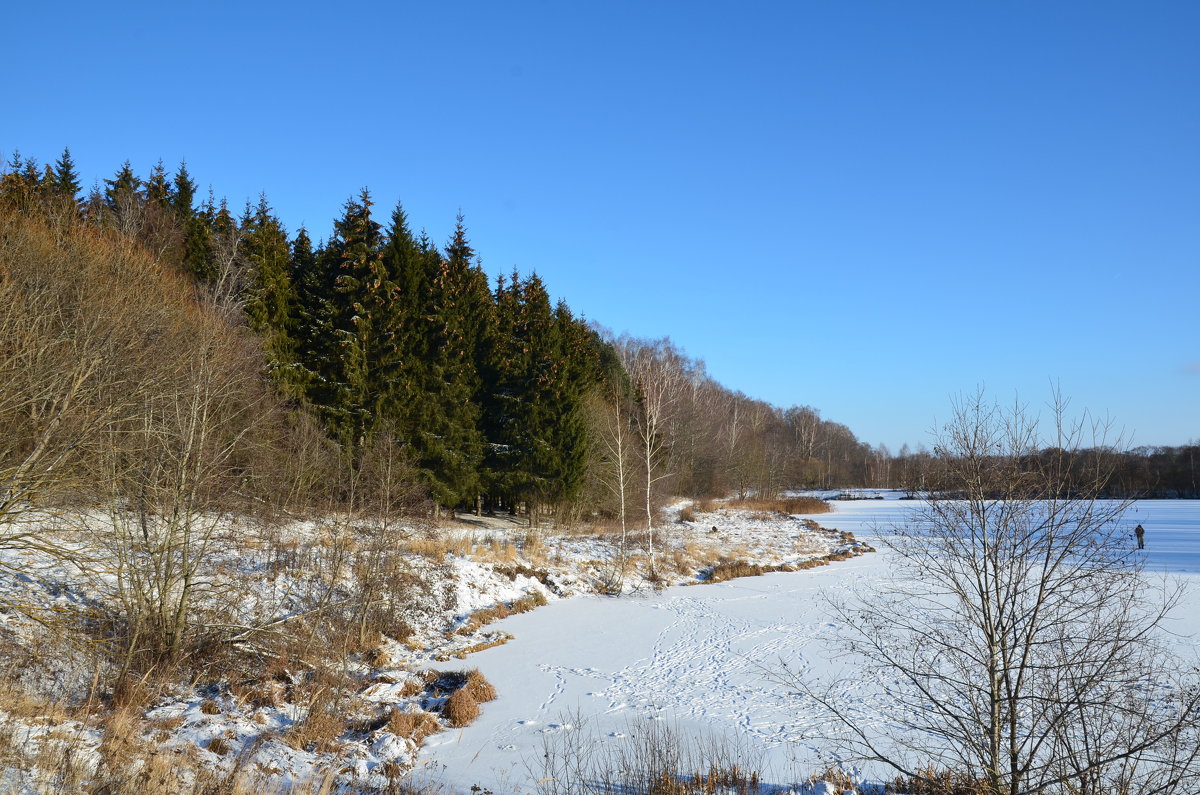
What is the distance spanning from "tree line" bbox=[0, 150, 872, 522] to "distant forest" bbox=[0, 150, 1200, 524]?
0.31 feet

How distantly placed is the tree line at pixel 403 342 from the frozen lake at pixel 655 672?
243 inches

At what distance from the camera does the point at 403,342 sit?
27.1 m

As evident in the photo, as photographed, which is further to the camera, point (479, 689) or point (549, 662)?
point (549, 662)

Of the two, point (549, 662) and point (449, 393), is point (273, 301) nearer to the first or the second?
point (449, 393)

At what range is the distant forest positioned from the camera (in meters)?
11.8

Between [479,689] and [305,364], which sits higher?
[305,364]

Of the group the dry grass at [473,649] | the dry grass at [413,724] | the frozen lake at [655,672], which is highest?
the dry grass at [413,724]

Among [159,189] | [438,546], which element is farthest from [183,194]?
[438,546]

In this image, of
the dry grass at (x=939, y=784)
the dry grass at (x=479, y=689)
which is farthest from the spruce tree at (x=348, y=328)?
the dry grass at (x=939, y=784)

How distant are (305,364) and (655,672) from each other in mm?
18809

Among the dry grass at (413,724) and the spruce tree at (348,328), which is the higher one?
the spruce tree at (348,328)

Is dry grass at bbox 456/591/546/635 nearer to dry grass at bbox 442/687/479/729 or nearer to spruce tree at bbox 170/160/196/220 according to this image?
dry grass at bbox 442/687/479/729

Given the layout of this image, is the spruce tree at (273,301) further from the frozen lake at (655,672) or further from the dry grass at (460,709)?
the dry grass at (460,709)

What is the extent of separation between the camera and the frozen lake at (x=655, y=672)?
10172 millimetres
